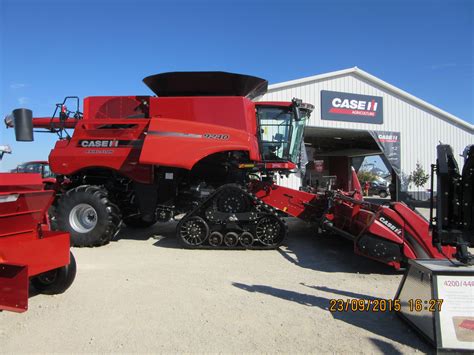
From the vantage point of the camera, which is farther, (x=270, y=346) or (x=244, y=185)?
(x=244, y=185)

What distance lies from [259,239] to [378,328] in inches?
149

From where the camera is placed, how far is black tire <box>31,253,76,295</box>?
4.51 m

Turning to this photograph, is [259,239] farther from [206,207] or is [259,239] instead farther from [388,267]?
[388,267]

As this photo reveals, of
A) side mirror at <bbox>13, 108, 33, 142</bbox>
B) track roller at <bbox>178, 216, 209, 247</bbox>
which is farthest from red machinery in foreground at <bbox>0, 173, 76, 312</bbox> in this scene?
track roller at <bbox>178, 216, 209, 247</bbox>

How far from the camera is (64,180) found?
8781 mm

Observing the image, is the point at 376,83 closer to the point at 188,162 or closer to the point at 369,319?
the point at 188,162

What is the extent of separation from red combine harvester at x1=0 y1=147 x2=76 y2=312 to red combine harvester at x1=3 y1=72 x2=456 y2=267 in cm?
303

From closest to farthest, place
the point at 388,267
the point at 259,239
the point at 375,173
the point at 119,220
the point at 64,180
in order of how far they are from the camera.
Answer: the point at 388,267, the point at 259,239, the point at 119,220, the point at 64,180, the point at 375,173

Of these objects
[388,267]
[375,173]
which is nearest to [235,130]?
[388,267]

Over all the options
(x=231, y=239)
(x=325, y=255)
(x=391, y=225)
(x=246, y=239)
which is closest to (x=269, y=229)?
(x=246, y=239)

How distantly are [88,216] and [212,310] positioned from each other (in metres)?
4.77

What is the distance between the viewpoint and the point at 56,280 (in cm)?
453

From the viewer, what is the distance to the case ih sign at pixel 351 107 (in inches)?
678

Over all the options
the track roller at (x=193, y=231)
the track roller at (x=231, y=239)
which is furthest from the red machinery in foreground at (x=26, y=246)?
the track roller at (x=231, y=239)
